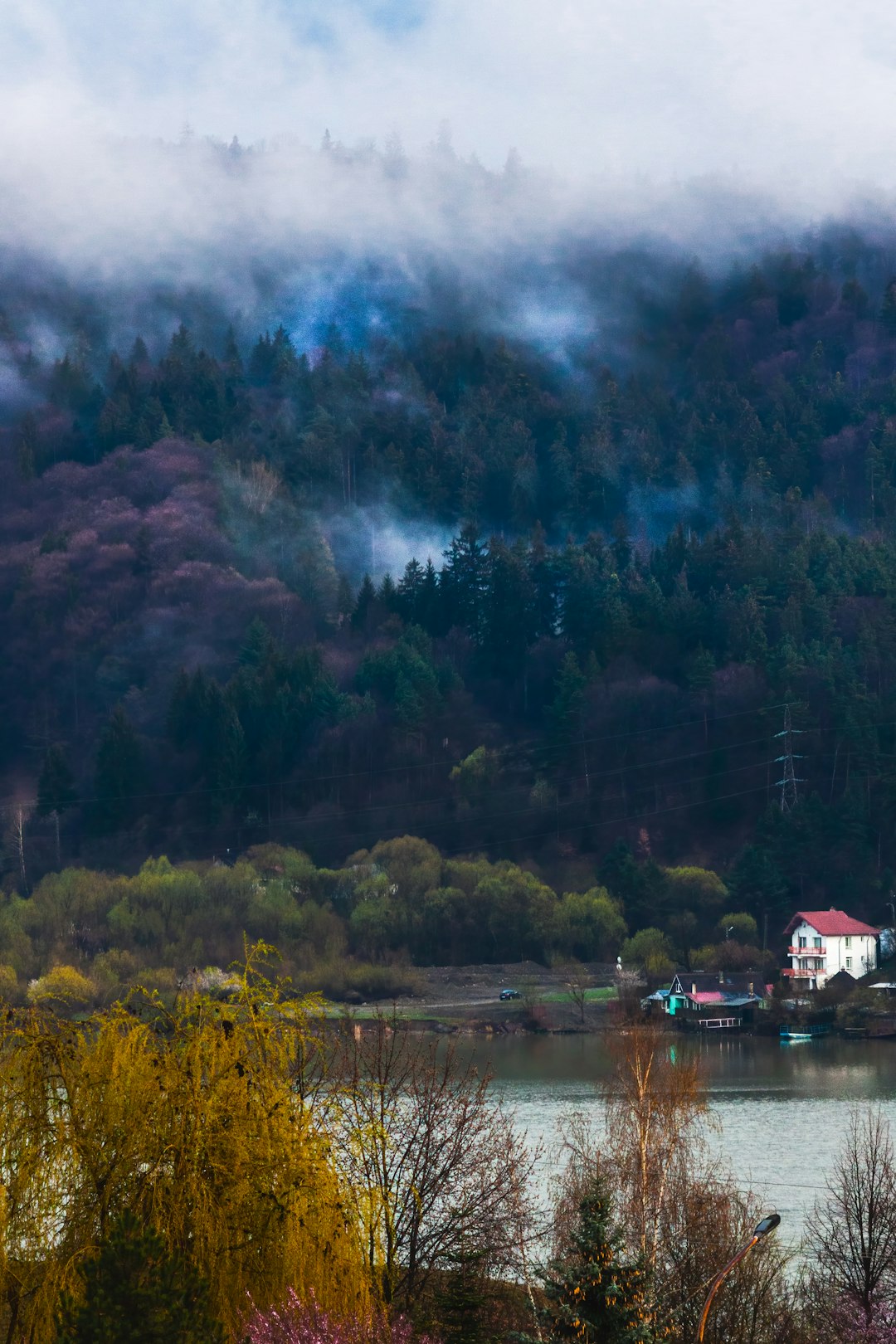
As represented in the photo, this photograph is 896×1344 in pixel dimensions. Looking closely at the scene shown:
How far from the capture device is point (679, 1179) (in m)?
28.3

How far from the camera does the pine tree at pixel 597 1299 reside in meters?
16.5

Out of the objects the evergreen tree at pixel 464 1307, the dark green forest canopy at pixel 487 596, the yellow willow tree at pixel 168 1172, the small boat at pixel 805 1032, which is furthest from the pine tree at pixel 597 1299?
the dark green forest canopy at pixel 487 596

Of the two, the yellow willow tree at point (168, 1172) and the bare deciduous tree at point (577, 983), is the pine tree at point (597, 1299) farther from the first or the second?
the bare deciduous tree at point (577, 983)

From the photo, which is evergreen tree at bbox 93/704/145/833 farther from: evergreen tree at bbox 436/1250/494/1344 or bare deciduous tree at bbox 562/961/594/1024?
evergreen tree at bbox 436/1250/494/1344

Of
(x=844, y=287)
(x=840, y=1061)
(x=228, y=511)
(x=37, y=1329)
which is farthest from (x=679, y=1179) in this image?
(x=844, y=287)

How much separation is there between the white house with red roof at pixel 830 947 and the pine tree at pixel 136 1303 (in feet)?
231

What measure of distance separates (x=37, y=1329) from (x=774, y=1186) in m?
23.8

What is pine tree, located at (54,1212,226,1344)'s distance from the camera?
1528cm

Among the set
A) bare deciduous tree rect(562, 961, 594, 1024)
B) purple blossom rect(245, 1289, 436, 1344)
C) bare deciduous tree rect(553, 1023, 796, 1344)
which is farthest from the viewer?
bare deciduous tree rect(562, 961, 594, 1024)

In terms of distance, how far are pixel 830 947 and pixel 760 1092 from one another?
31.9 metres

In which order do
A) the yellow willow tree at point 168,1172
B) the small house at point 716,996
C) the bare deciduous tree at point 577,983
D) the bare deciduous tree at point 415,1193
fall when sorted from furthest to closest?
the bare deciduous tree at point 577,983 < the small house at point 716,996 < the bare deciduous tree at point 415,1193 < the yellow willow tree at point 168,1172

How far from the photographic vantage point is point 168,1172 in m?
18.4

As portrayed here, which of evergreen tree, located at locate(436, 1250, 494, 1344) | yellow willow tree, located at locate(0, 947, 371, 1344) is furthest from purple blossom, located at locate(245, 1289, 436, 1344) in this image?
evergreen tree, located at locate(436, 1250, 494, 1344)

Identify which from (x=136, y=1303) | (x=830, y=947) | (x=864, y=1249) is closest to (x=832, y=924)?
(x=830, y=947)
